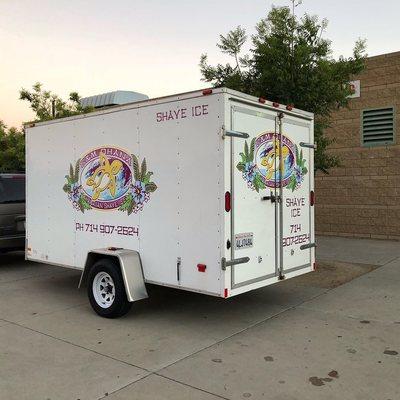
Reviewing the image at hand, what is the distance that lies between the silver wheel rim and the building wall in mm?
9078

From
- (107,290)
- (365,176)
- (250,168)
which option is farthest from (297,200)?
(365,176)

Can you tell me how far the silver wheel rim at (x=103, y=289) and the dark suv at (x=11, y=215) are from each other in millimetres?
3511

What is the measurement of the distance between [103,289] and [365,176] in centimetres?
919

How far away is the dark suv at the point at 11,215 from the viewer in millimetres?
8906

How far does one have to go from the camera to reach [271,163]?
5934 millimetres

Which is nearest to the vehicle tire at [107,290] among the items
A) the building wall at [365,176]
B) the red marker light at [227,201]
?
the red marker light at [227,201]

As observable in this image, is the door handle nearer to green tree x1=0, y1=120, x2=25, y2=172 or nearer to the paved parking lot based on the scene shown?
the paved parking lot

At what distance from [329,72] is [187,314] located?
186 inches

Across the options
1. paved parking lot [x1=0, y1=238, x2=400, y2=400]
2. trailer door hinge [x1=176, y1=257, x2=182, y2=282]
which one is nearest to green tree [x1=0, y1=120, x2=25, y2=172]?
paved parking lot [x1=0, y1=238, x2=400, y2=400]

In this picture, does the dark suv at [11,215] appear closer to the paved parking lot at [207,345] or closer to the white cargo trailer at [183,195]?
the paved parking lot at [207,345]

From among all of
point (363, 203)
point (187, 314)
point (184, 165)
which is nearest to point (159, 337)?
point (187, 314)

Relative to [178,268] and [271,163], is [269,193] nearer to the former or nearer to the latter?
[271,163]

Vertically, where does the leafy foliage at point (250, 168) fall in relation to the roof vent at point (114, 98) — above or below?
A: below

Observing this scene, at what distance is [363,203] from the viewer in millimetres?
13109
